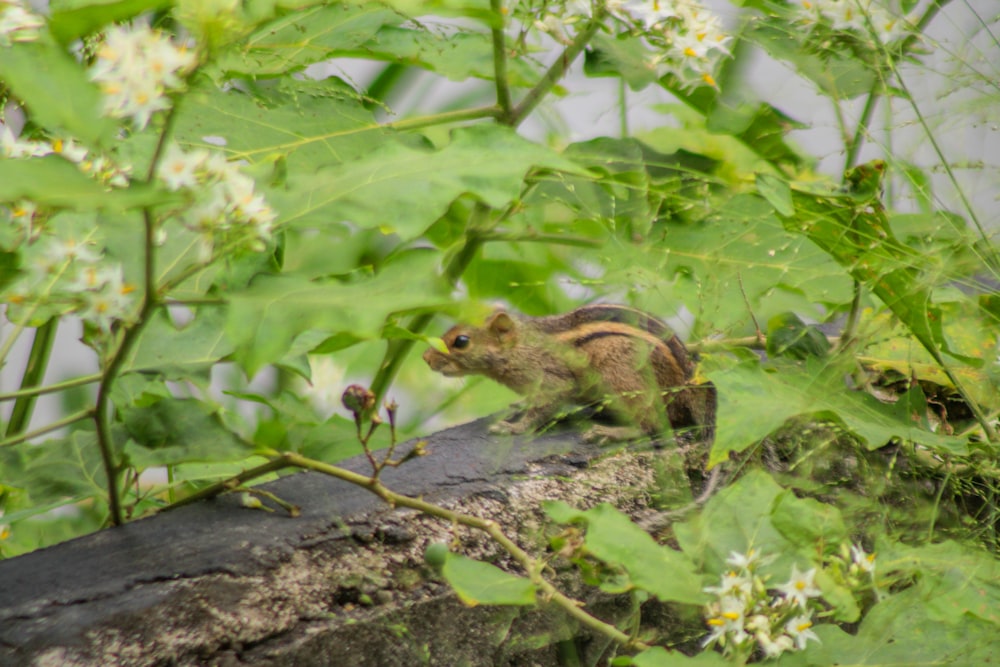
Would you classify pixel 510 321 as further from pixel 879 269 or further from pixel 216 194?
pixel 216 194

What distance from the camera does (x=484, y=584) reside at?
1040mm

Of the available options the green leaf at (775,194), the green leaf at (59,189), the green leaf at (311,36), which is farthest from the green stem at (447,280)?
the green leaf at (59,189)

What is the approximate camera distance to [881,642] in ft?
3.69

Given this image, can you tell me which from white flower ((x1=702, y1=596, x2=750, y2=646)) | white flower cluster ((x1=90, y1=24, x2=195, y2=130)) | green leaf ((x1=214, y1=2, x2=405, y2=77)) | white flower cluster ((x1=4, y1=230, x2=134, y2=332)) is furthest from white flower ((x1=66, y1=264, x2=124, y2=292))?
green leaf ((x1=214, y1=2, x2=405, y2=77))

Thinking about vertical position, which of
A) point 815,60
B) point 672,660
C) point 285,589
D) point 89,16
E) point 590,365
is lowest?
point 590,365

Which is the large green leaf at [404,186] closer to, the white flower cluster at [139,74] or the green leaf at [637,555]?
the white flower cluster at [139,74]

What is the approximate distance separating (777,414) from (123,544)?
825 millimetres

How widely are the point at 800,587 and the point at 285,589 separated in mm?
588

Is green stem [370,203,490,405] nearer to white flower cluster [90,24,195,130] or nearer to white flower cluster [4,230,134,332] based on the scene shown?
white flower cluster [4,230,134,332]

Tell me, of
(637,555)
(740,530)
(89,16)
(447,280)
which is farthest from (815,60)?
(89,16)

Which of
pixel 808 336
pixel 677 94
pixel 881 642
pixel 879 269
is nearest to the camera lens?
pixel 881 642

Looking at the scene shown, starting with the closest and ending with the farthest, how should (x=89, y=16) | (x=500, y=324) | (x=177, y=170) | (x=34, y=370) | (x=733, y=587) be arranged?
(x=89, y=16), (x=177, y=170), (x=733, y=587), (x=34, y=370), (x=500, y=324)

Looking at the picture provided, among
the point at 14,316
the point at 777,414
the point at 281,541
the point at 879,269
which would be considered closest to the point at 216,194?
the point at 14,316

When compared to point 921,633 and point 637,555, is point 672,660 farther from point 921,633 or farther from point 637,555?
point 921,633
